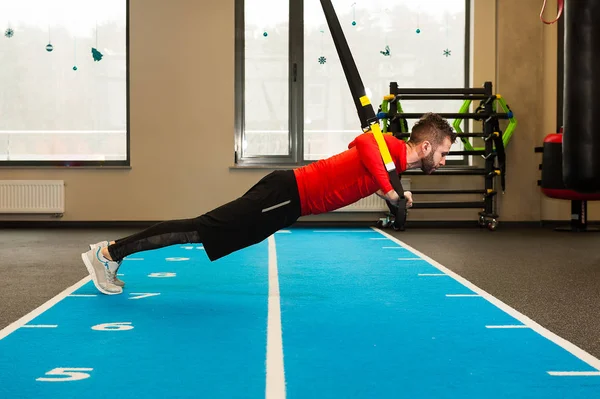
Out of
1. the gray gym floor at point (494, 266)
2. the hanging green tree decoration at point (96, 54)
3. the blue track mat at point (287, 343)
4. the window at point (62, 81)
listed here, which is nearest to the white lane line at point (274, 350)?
the blue track mat at point (287, 343)

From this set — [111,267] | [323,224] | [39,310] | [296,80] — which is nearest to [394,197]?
[111,267]

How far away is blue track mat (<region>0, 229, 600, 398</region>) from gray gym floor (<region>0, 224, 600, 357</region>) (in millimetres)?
135

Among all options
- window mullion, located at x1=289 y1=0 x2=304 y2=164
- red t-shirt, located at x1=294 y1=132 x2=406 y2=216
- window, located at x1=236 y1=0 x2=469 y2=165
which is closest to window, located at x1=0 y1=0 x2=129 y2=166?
window, located at x1=236 y1=0 x2=469 y2=165

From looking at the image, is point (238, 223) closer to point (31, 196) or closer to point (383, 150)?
point (383, 150)

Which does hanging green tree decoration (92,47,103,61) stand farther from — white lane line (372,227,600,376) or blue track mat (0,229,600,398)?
white lane line (372,227,600,376)

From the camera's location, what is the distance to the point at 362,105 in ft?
9.37

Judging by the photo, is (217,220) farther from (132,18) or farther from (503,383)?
(132,18)

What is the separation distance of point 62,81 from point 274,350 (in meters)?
6.02

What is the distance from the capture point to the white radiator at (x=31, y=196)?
7266mm

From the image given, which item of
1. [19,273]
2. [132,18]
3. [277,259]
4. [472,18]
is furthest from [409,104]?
[19,273]

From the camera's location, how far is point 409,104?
770 cm

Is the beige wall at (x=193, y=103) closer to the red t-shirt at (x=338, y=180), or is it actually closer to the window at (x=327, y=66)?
the window at (x=327, y=66)

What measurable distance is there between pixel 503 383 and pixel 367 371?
0.37 m

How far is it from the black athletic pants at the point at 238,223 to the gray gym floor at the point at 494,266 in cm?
61
